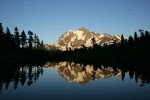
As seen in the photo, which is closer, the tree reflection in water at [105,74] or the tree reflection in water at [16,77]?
the tree reflection in water at [16,77]

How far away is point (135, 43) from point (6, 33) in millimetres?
67147

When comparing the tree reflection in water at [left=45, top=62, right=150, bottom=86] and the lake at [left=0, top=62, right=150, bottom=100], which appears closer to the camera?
the lake at [left=0, top=62, right=150, bottom=100]

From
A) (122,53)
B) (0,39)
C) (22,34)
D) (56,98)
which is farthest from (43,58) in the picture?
(56,98)

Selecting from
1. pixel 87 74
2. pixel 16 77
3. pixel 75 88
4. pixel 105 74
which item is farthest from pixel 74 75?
pixel 75 88

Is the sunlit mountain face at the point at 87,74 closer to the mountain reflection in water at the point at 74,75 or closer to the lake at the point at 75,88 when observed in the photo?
the mountain reflection in water at the point at 74,75

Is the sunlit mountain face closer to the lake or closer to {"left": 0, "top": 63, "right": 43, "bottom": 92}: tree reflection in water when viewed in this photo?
the lake

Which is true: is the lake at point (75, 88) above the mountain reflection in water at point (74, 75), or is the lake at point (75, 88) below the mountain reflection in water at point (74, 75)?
below

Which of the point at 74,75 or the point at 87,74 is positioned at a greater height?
the point at 87,74

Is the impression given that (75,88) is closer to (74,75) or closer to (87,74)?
(87,74)

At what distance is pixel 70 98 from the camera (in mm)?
20578

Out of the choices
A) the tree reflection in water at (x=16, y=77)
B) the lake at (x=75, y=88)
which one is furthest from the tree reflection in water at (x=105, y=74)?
the tree reflection in water at (x=16, y=77)

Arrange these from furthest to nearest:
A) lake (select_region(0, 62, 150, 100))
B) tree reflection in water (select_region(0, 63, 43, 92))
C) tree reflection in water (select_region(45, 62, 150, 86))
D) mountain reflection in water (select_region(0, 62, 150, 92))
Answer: tree reflection in water (select_region(45, 62, 150, 86)) < mountain reflection in water (select_region(0, 62, 150, 92)) < tree reflection in water (select_region(0, 63, 43, 92)) < lake (select_region(0, 62, 150, 100))

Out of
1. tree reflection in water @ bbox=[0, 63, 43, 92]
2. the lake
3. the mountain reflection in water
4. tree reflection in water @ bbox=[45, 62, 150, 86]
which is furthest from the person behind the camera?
tree reflection in water @ bbox=[45, 62, 150, 86]

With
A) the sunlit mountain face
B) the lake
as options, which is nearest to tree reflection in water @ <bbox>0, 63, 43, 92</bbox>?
the lake
